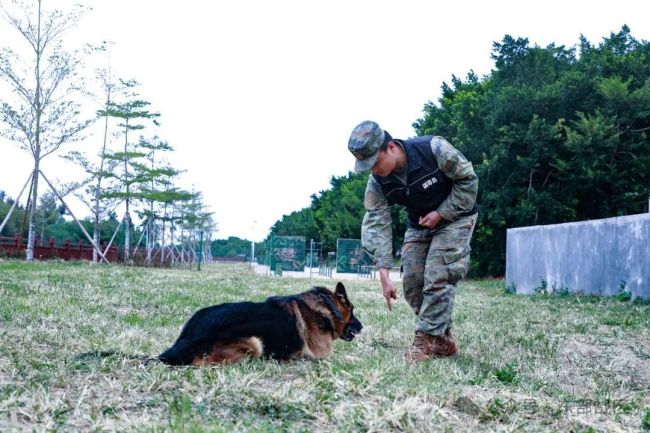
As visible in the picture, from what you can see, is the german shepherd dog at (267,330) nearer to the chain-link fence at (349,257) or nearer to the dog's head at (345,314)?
the dog's head at (345,314)

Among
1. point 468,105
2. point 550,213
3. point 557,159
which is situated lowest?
A: point 550,213

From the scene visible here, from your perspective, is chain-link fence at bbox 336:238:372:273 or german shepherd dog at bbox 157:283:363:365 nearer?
german shepherd dog at bbox 157:283:363:365

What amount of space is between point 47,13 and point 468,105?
19.4 meters

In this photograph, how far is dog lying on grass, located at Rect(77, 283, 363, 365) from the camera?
14.5 feet

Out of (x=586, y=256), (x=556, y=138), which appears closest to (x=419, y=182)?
(x=586, y=256)

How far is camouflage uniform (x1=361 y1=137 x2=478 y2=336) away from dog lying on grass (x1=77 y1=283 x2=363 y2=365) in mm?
605

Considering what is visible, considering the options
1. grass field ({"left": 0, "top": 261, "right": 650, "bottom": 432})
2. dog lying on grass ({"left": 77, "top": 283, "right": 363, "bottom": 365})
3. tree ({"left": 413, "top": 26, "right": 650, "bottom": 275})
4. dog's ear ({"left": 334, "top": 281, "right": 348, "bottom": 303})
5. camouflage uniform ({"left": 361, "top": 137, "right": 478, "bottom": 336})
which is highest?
tree ({"left": 413, "top": 26, "right": 650, "bottom": 275})

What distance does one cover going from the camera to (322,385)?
376 cm

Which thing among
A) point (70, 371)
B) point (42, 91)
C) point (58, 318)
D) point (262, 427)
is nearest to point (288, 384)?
point (262, 427)

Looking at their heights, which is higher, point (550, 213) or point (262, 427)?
point (550, 213)

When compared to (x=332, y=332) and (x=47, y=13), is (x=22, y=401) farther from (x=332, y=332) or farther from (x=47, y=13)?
(x=47, y=13)

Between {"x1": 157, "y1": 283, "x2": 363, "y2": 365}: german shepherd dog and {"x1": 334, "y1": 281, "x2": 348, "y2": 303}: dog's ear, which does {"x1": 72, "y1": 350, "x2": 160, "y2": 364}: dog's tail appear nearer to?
{"x1": 157, "y1": 283, "x2": 363, "y2": 365}: german shepherd dog

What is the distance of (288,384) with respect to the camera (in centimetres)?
375

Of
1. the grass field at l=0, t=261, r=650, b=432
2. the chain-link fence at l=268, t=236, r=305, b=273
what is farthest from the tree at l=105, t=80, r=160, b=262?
the grass field at l=0, t=261, r=650, b=432
